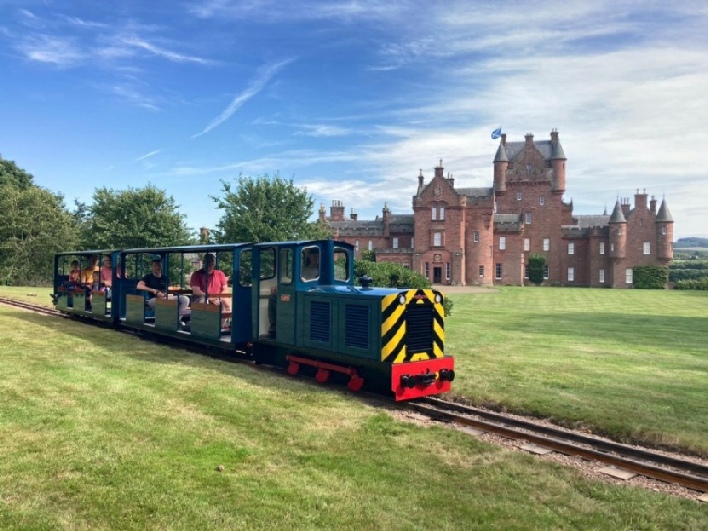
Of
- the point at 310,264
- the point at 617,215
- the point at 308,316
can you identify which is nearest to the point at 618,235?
the point at 617,215

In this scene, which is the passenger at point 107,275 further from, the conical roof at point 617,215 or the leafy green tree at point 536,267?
the conical roof at point 617,215

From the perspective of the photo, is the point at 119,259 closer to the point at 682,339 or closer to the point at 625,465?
the point at 625,465

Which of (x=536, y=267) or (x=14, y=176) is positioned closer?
(x=14, y=176)

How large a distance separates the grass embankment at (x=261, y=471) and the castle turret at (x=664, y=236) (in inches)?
2728

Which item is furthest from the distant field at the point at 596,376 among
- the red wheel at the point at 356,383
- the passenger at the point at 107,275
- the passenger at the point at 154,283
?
the passenger at the point at 107,275

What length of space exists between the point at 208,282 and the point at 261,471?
767 centimetres

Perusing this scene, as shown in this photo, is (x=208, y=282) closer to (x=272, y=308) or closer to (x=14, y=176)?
(x=272, y=308)

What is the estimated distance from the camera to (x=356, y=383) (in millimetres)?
9484

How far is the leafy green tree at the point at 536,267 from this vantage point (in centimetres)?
6950

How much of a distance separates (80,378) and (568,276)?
6969cm

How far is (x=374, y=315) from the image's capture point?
29.7 feet

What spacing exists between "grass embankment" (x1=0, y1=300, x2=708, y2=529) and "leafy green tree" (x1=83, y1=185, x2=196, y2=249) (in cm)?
3433

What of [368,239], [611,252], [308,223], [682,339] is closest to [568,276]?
[611,252]

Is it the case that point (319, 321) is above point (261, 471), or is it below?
above
